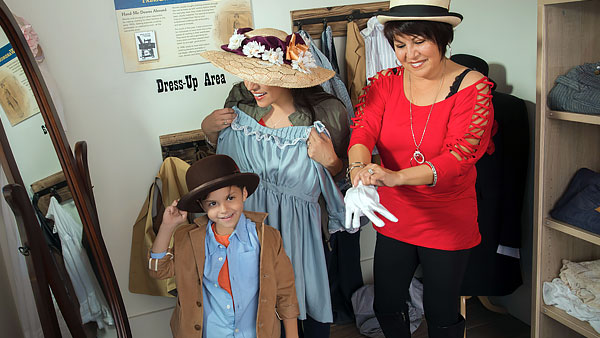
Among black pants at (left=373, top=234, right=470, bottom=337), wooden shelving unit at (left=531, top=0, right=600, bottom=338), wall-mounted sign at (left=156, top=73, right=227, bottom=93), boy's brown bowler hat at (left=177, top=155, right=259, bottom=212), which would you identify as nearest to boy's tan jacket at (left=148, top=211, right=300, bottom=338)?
boy's brown bowler hat at (left=177, top=155, right=259, bottom=212)

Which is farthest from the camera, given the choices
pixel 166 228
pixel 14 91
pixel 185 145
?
pixel 185 145

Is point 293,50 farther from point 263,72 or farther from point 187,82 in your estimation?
point 187,82

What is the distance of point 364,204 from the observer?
156 centimetres

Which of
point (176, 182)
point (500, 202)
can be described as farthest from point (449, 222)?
point (176, 182)

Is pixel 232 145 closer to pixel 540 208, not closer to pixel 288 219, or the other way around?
pixel 288 219

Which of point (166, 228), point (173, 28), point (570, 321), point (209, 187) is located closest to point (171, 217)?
point (166, 228)

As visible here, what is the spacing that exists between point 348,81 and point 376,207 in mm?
1223

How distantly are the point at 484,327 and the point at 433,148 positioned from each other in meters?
1.32

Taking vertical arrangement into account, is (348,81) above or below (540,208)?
above

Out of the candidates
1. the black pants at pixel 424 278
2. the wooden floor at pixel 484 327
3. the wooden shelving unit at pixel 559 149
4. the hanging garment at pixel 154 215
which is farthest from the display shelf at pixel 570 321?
the hanging garment at pixel 154 215

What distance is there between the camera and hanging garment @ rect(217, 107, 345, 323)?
193cm

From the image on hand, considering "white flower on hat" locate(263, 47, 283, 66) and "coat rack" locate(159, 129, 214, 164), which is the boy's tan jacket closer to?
"white flower on hat" locate(263, 47, 283, 66)

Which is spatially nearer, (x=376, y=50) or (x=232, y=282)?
(x=232, y=282)

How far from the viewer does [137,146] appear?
2455 millimetres
